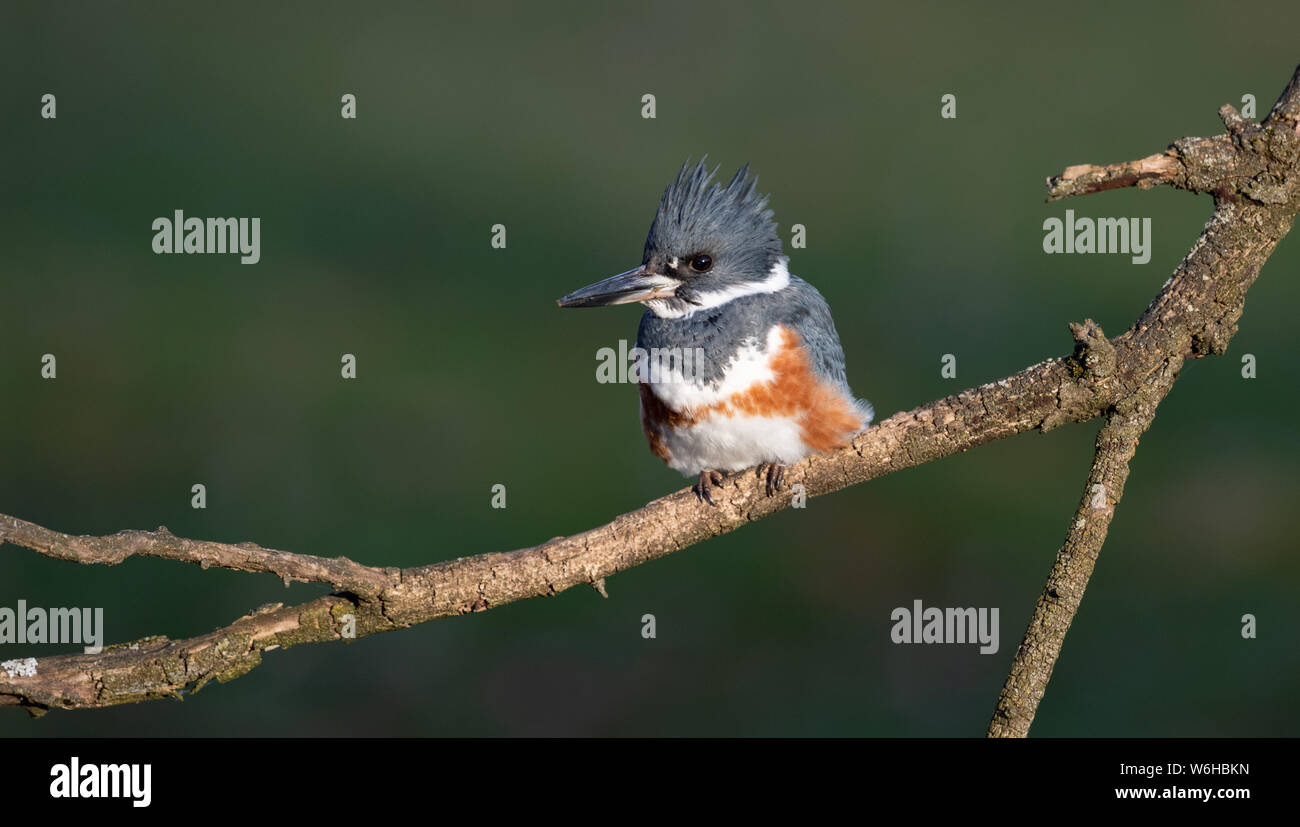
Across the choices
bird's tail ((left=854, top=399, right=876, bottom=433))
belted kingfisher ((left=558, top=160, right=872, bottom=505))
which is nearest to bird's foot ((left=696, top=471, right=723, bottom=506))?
belted kingfisher ((left=558, top=160, right=872, bottom=505))

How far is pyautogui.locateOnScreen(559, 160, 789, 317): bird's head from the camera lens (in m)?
3.34

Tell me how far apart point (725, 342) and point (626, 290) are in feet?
0.96

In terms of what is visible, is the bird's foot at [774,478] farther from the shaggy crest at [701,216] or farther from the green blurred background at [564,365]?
the green blurred background at [564,365]

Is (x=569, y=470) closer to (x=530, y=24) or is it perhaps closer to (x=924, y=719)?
(x=924, y=719)

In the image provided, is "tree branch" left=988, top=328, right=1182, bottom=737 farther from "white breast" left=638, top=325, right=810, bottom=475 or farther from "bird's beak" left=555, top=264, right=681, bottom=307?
"bird's beak" left=555, top=264, right=681, bottom=307

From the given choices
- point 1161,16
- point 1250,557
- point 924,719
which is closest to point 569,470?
point 924,719

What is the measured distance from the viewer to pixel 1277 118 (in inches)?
96.2

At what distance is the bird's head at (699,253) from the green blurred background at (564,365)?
2729mm

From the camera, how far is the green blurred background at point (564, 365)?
5754 mm

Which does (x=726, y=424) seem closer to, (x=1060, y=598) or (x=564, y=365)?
(x=1060, y=598)

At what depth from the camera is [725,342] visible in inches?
131

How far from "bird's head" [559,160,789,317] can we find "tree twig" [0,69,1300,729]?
0.64m

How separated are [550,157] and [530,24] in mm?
2463

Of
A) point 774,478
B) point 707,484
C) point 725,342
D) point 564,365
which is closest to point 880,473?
point 774,478
